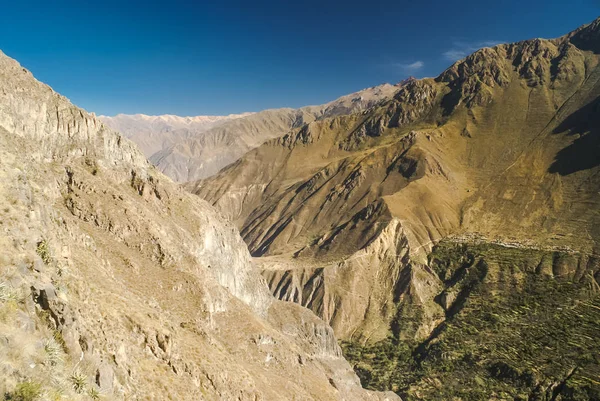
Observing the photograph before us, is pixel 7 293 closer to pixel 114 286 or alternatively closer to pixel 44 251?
pixel 44 251

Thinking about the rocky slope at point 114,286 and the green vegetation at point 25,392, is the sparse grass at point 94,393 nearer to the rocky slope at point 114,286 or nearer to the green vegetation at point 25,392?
the rocky slope at point 114,286

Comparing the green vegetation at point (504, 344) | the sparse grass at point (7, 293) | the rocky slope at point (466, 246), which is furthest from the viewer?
the rocky slope at point (466, 246)

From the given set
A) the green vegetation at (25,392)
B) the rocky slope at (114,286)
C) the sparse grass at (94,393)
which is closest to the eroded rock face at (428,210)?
the rocky slope at (114,286)

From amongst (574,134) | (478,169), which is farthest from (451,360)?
(574,134)

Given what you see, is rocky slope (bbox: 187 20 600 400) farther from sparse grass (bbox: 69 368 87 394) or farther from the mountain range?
sparse grass (bbox: 69 368 87 394)

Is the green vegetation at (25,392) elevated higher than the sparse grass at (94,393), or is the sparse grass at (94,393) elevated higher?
the green vegetation at (25,392)

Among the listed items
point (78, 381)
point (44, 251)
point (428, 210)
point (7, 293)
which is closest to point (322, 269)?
point (428, 210)
